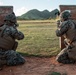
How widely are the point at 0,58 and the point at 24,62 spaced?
866 millimetres

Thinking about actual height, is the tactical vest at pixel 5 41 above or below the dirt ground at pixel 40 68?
above

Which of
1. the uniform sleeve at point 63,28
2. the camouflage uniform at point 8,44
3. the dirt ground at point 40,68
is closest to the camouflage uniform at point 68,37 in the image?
the uniform sleeve at point 63,28

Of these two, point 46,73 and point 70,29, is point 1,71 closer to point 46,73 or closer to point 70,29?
point 46,73

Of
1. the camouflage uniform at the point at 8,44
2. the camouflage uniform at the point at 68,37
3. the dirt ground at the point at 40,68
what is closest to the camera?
the dirt ground at the point at 40,68

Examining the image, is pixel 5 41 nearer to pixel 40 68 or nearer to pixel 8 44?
pixel 8 44

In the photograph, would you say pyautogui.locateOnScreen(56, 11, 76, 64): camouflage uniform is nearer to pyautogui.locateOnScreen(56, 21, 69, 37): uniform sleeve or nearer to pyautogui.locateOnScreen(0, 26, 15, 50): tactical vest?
pyautogui.locateOnScreen(56, 21, 69, 37): uniform sleeve

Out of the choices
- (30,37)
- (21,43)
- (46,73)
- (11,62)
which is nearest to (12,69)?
(11,62)

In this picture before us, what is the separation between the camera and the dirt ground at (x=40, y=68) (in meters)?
8.04

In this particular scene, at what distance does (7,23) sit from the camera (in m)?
9.20

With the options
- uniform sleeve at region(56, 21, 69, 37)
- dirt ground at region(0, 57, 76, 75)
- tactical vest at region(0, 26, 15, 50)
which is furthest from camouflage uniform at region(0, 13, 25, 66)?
uniform sleeve at region(56, 21, 69, 37)

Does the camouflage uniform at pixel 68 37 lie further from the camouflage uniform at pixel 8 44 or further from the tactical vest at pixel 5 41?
the tactical vest at pixel 5 41

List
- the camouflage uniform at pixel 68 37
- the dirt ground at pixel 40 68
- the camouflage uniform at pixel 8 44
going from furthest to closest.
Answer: the camouflage uniform at pixel 68 37, the camouflage uniform at pixel 8 44, the dirt ground at pixel 40 68

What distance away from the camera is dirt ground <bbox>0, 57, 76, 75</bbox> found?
26.4 feet

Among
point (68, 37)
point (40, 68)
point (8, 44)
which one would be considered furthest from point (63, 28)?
point (8, 44)
